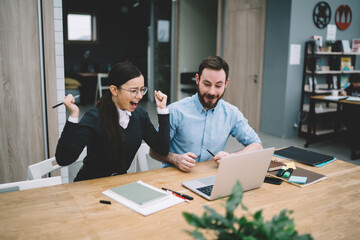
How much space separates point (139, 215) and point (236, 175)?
1.53ft

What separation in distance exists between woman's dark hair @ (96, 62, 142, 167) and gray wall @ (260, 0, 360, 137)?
168 inches

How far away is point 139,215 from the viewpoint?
128 cm

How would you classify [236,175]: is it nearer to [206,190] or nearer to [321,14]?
[206,190]

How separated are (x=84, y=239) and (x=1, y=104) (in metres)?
2.10

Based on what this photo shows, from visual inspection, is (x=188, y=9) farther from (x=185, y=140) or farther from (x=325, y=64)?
(x=185, y=140)

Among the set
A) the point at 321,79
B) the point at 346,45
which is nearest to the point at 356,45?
the point at 346,45

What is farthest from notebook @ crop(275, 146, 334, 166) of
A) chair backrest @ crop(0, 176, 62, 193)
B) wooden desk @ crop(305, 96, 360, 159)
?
wooden desk @ crop(305, 96, 360, 159)

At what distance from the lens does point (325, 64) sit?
19.9ft

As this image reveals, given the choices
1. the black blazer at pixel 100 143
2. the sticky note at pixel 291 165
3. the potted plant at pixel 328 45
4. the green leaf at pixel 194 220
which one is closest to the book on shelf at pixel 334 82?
the potted plant at pixel 328 45

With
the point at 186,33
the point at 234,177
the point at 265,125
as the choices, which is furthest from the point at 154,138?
the point at 186,33

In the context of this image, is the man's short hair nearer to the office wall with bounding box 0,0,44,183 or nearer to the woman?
the woman

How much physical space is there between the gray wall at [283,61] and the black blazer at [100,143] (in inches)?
161

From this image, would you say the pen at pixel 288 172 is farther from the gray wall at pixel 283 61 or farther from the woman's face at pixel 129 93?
the gray wall at pixel 283 61

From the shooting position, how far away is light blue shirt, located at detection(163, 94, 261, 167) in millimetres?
2197
